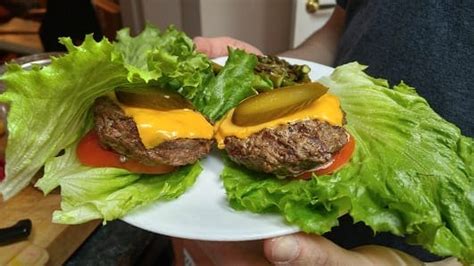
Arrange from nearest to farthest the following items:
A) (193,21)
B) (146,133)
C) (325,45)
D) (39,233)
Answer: (146,133), (39,233), (325,45), (193,21)

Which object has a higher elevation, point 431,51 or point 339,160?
point 431,51

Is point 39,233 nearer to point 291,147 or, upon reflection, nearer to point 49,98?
point 49,98

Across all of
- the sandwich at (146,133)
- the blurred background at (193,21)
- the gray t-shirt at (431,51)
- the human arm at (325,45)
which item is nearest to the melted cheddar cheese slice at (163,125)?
the sandwich at (146,133)

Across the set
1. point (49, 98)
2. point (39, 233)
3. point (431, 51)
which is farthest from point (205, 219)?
point (431, 51)

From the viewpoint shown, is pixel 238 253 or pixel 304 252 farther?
pixel 238 253

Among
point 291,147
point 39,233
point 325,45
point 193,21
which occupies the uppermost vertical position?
point 291,147

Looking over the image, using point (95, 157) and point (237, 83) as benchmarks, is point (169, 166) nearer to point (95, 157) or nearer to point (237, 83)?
point (95, 157)

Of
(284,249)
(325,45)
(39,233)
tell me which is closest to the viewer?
(284,249)
